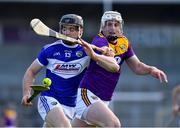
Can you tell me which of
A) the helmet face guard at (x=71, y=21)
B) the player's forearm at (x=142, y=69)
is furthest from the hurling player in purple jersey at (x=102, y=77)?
the helmet face guard at (x=71, y=21)

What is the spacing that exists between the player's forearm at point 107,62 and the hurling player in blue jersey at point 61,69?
385 millimetres

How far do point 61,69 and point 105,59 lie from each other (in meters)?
0.63

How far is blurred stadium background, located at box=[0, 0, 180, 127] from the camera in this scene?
24.2 metres

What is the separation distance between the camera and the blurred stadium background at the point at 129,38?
2417cm

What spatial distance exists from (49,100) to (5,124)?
447 inches

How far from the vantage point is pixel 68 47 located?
28.5ft

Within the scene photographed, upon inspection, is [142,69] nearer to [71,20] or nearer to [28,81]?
[71,20]

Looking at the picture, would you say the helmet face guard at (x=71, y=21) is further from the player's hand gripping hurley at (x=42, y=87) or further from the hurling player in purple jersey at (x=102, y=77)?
the player's hand gripping hurley at (x=42, y=87)

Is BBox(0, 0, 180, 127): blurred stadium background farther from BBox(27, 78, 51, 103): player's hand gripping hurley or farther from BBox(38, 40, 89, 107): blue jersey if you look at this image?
BBox(27, 78, 51, 103): player's hand gripping hurley

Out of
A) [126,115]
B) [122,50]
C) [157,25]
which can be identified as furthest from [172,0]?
[122,50]

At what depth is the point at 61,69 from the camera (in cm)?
862

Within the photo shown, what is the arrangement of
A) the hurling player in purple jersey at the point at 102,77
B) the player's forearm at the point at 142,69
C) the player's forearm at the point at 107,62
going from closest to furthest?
the player's forearm at the point at 107,62
the hurling player in purple jersey at the point at 102,77
the player's forearm at the point at 142,69

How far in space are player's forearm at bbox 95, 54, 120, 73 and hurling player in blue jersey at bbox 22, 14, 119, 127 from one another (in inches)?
15.1

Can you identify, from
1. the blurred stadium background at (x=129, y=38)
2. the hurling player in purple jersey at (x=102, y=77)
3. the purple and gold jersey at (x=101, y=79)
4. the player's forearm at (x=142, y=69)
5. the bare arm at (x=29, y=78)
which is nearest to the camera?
the bare arm at (x=29, y=78)
